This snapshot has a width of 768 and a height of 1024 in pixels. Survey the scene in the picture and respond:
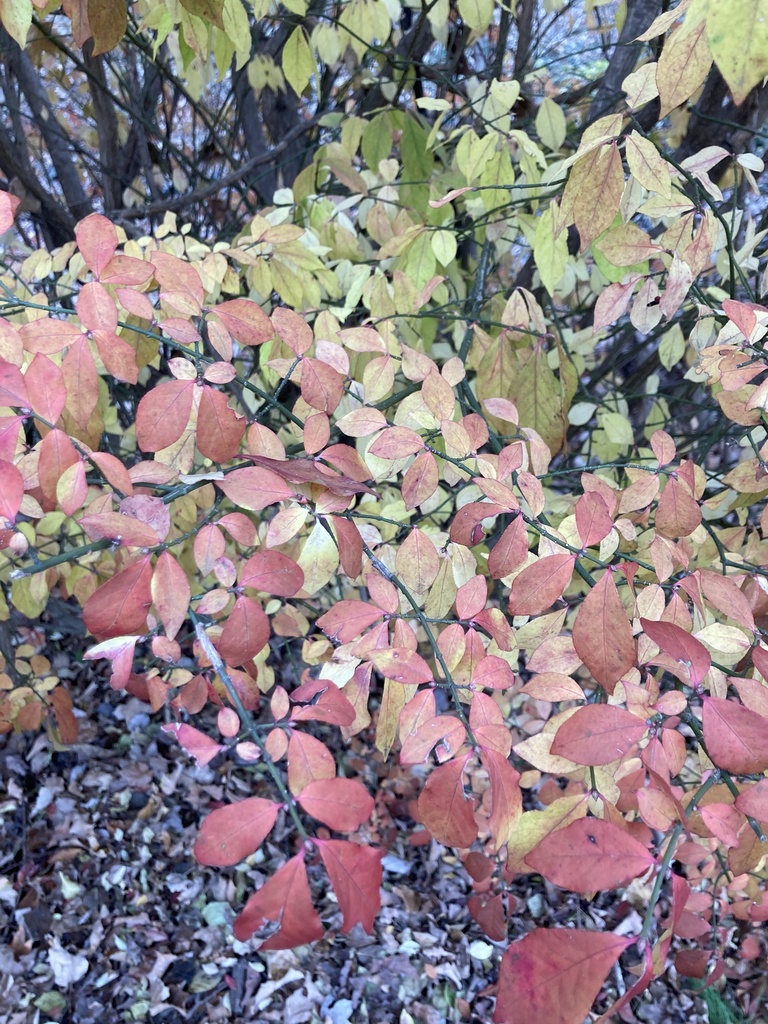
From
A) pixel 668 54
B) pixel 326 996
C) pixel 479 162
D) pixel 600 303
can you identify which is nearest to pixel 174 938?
pixel 326 996

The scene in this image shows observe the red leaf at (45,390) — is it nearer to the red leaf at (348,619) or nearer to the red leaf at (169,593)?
the red leaf at (169,593)

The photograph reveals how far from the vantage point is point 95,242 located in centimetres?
82

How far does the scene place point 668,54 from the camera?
68 cm

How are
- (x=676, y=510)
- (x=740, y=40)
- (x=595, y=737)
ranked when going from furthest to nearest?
(x=676, y=510)
(x=595, y=737)
(x=740, y=40)

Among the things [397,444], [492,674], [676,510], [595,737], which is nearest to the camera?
[595,737]

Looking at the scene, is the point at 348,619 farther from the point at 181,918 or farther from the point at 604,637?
the point at 181,918

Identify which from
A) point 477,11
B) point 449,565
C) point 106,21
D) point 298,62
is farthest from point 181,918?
point 477,11

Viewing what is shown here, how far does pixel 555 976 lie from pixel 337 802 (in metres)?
0.20

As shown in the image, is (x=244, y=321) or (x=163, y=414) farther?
(x=244, y=321)

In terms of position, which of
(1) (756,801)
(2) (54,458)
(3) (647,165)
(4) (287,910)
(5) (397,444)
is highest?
(3) (647,165)

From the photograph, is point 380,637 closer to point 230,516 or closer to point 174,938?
point 230,516

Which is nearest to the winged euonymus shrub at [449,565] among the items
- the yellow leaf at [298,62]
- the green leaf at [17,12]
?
the green leaf at [17,12]

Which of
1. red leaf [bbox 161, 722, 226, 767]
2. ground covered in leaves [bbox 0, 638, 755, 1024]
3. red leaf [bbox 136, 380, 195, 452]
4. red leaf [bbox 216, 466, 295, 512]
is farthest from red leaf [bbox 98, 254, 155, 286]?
ground covered in leaves [bbox 0, 638, 755, 1024]

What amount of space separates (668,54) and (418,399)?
483mm
